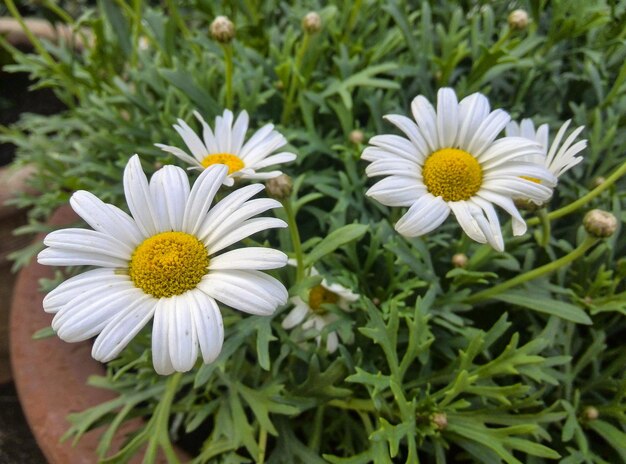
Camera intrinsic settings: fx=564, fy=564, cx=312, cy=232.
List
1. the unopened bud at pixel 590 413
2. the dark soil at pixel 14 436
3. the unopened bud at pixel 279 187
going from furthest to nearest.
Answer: the dark soil at pixel 14 436
the unopened bud at pixel 590 413
the unopened bud at pixel 279 187

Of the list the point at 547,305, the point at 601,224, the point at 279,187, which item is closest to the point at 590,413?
the point at 547,305

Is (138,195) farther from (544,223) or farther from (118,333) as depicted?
(544,223)

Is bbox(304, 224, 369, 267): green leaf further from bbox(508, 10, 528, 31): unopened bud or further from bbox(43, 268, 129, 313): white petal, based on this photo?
bbox(508, 10, 528, 31): unopened bud

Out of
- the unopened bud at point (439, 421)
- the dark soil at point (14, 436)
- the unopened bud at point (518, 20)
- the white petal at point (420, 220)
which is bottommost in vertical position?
the dark soil at point (14, 436)

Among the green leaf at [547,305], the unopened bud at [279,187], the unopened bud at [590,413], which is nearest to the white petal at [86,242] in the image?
the unopened bud at [279,187]

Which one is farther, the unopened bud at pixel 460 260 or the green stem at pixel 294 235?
the unopened bud at pixel 460 260

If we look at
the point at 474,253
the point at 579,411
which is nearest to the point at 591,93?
the point at 474,253

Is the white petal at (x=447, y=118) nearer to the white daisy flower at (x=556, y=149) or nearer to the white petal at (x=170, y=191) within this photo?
the white daisy flower at (x=556, y=149)
